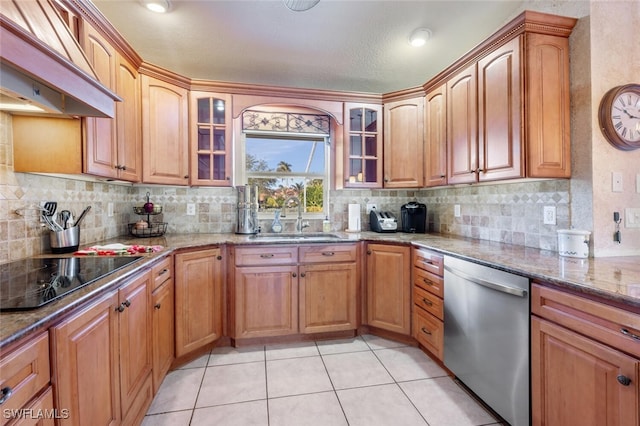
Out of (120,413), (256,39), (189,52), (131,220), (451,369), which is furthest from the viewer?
(131,220)

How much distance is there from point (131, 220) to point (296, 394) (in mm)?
2133

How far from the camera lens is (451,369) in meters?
1.94

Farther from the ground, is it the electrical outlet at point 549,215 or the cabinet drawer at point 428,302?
the electrical outlet at point 549,215

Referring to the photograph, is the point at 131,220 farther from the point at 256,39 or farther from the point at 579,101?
the point at 579,101

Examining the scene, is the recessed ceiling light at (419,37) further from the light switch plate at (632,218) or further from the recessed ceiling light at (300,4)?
the light switch plate at (632,218)

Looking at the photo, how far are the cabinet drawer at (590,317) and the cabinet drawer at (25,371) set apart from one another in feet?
6.01

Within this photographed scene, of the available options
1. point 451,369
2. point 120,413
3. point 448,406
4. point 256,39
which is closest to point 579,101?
point 451,369

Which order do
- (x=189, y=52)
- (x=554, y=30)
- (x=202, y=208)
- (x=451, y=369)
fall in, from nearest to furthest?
(x=554, y=30)
(x=451, y=369)
(x=189, y=52)
(x=202, y=208)

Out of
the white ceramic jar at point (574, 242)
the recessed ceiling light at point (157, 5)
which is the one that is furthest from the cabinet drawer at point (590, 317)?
the recessed ceiling light at point (157, 5)

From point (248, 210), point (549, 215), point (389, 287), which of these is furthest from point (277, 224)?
point (549, 215)

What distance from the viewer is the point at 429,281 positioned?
2184 millimetres

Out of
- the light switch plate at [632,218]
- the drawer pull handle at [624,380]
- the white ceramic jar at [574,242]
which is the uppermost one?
the light switch plate at [632,218]

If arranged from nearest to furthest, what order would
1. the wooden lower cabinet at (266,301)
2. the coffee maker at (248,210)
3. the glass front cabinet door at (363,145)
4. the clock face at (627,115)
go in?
the clock face at (627,115)
the wooden lower cabinet at (266,301)
the coffee maker at (248,210)
the glass front cabinet door at (363,145)

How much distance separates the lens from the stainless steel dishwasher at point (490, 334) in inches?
55.7
